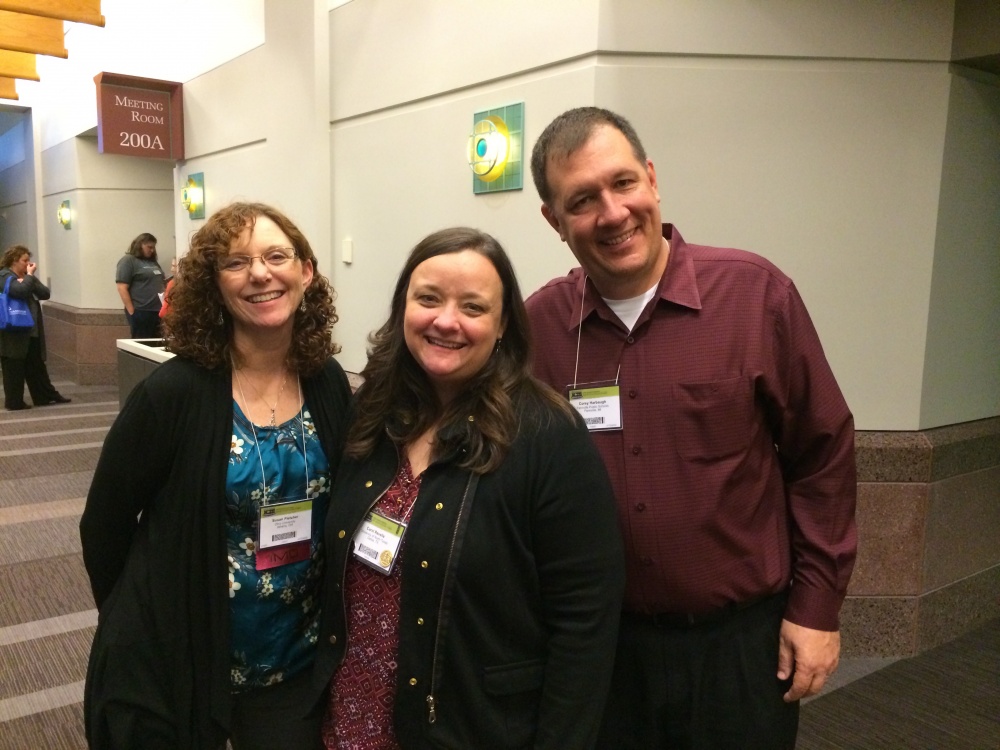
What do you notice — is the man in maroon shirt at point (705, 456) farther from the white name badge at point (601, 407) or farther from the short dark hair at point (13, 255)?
the short dark hair at point (13, 255)

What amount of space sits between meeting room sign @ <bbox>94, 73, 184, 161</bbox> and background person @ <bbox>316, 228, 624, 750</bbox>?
5830 millimetres

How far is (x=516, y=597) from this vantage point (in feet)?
4.10

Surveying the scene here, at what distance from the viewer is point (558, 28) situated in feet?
9.39

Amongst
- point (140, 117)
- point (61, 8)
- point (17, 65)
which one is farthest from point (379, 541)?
point (17, 65)

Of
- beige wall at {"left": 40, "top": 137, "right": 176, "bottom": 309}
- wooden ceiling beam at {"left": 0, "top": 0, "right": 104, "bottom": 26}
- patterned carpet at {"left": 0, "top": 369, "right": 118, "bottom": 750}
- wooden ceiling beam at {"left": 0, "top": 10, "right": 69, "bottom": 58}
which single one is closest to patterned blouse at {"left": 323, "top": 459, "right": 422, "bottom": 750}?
patterned carpet at {"left": 0, "top": 369, "right": 118, "bottom": 750}

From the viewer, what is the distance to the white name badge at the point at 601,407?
1430mm

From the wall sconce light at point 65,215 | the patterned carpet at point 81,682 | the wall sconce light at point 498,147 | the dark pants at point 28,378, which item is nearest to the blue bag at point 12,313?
the dark pants at point 28,378

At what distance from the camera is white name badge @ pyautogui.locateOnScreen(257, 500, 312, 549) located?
4.76 ft

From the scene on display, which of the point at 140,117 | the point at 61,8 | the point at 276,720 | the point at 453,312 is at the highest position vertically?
the point at 61,8

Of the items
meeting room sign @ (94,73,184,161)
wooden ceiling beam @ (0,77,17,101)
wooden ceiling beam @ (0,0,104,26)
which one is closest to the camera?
wooden ceiling beam @ (0,0,104,26)

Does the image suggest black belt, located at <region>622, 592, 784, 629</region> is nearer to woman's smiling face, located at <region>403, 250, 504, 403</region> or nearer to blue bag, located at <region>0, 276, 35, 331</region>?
woman's smiling face, located at <region>403, 250, 504, 403</region>

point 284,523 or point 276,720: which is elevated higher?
point 284,523

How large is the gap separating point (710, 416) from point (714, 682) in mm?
506

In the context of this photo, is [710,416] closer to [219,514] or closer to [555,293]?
[555,293]
